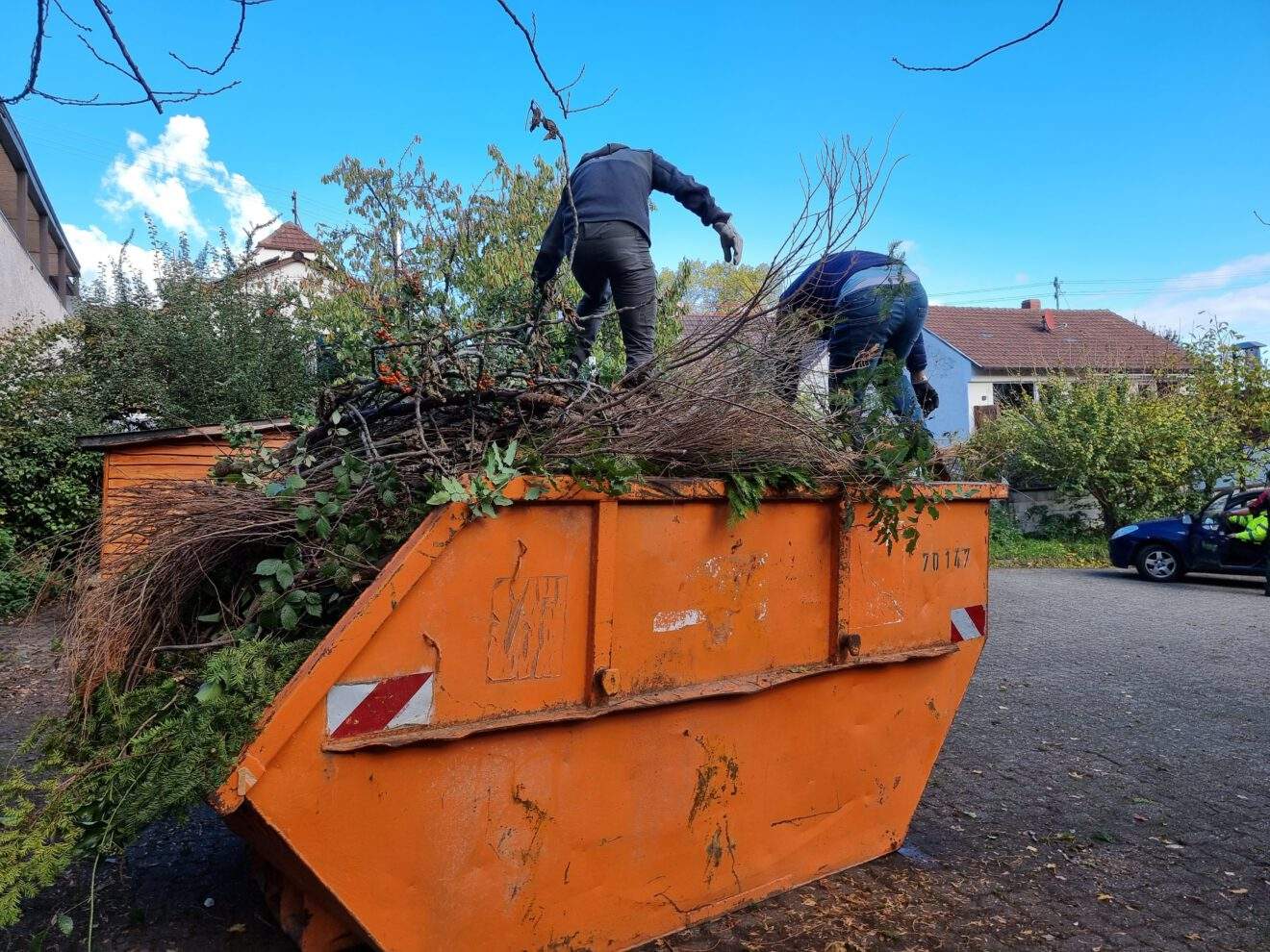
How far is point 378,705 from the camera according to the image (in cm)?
211

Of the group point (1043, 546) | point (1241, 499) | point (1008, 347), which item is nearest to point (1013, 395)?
point (1043, 546)

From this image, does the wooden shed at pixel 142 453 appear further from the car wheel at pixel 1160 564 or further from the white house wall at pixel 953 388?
the white house wall at pixel 953 388

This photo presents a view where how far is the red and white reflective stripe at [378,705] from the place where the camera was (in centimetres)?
204

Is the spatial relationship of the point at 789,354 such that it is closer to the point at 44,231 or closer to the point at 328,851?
the point at 328,851

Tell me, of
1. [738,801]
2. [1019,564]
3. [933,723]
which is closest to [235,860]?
[738,801]

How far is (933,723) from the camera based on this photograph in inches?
139

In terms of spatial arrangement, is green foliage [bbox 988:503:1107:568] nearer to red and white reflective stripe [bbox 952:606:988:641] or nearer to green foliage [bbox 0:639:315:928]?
red and white reflective stripe [bbox 952:606:988:641]

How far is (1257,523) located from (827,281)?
12.7 m

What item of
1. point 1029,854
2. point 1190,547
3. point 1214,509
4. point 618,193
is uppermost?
point 618,193

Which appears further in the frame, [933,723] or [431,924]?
[933,723]

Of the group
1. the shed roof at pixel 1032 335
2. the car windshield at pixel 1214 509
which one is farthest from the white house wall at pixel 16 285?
the shed roof at pixel 1032 335

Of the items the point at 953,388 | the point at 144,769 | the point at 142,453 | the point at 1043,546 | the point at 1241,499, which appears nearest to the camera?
the point at 144,769

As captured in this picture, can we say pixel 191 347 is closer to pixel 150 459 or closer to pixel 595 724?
pixel 150 459

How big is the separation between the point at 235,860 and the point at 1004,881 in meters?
3.12
